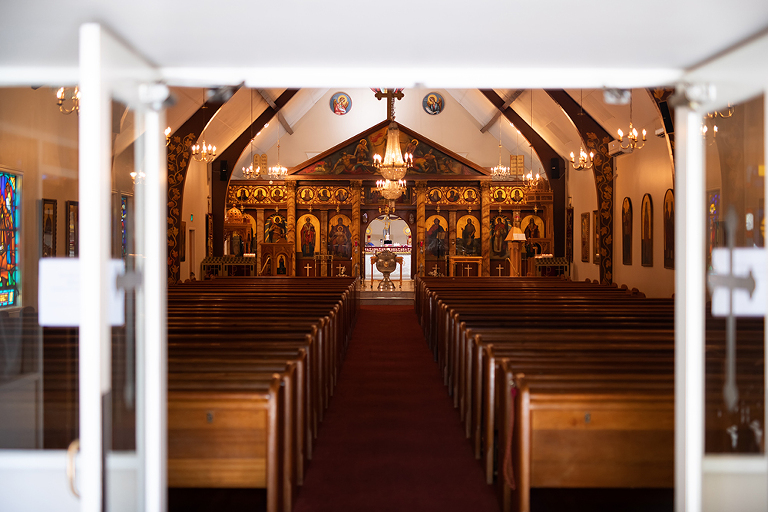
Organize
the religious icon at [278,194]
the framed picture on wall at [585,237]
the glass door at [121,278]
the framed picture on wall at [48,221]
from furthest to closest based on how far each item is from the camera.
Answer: the religious icon at [278,194]
the framed picture on wall at [585,237]
the framed picture on wall at [48,221]
the glass door at [121,278]

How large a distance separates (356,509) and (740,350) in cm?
201

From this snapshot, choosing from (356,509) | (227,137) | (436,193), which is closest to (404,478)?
(356,509)

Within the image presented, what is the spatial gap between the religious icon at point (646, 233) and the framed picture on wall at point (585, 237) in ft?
9.89

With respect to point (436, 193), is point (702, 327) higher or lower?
lower

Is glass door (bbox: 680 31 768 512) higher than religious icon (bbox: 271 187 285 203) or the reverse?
the reverse

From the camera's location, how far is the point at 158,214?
7.11ft

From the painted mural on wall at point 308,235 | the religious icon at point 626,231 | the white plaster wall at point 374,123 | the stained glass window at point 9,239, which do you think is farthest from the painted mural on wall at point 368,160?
the stained glass window at point 9,239

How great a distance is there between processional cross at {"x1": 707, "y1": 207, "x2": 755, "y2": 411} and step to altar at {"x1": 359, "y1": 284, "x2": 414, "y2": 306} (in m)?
11.0

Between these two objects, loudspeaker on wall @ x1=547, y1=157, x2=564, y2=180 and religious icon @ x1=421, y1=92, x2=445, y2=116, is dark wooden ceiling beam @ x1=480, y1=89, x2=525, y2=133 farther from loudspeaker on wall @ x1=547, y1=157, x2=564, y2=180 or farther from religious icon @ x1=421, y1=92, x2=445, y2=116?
loudspeaker on wall @ x1=547, y1=157, x2=564, y2=180

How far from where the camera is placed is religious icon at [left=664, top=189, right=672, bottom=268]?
9.39m

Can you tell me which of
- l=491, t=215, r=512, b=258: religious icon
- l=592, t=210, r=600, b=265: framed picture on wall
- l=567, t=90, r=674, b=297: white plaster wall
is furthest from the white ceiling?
l=491, t=215, r=512, b=258: religious icon

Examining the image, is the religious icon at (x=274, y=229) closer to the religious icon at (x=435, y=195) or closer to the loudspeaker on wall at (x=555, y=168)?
the religious icon at (x=435, y=195)

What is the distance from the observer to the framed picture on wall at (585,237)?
14.0 m

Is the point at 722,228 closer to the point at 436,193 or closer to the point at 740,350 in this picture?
the point at 740,350
